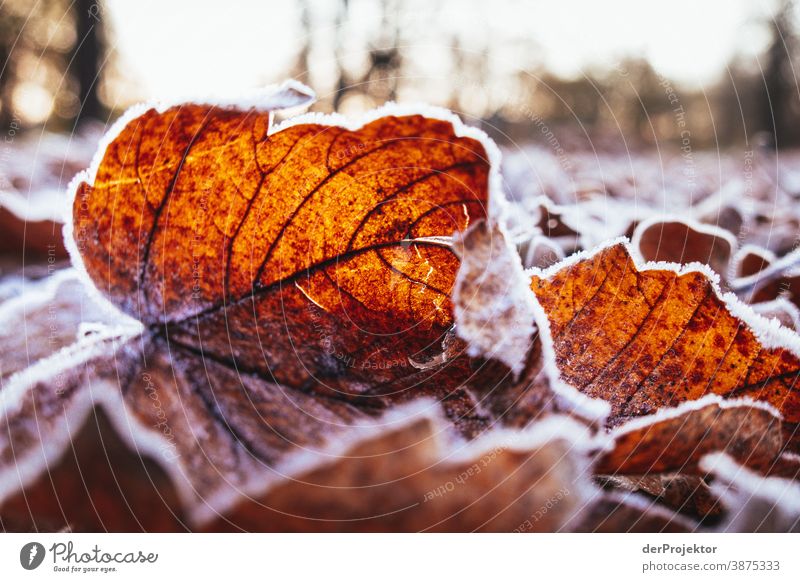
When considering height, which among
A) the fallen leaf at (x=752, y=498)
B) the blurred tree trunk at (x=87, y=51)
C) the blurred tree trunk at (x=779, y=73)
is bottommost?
the fallen leaf at (x=752, y=498)

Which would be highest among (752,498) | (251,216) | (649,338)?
(251,216)

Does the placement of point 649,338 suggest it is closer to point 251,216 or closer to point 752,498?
point 752,498

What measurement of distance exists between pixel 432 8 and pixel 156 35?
0.26 meters

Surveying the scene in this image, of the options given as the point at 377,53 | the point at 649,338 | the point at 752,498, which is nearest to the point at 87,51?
the point at 377,53

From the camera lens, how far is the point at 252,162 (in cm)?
42

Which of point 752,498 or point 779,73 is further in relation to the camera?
point 779,73

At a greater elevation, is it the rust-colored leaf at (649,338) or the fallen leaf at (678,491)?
the rust-colored leaf at (649,338)

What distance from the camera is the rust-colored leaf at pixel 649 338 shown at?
0.43 m

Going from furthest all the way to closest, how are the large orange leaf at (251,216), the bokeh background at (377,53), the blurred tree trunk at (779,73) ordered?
the blurred tree trunk at (779,73) → the bokeh background at (377,53) → the large orange leaf at (251,216)

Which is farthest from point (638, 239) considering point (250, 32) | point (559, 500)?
point (250, 32)

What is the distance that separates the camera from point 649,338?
44 centimetres

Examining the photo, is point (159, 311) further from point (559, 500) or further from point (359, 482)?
point (559, 500)

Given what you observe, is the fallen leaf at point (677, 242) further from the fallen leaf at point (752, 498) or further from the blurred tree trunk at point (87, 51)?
the blurred tree trunk at point (87, 51)

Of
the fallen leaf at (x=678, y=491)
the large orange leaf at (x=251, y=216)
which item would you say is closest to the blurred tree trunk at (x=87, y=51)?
the large orange leaf at (x=251, y=216)
